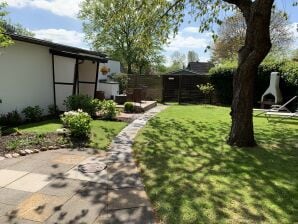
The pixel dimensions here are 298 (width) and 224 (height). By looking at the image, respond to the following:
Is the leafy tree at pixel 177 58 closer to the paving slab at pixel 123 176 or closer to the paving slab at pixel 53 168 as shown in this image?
the paving slab at pixel 123 176

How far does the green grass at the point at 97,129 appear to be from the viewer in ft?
23.7

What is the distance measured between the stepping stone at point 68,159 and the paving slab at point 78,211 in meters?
1.68

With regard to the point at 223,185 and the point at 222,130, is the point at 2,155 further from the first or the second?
the point at 222,130

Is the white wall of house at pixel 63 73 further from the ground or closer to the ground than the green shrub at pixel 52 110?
further from the ground

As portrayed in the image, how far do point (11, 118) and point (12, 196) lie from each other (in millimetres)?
5694

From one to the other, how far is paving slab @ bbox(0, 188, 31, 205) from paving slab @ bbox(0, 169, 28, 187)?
28 cm

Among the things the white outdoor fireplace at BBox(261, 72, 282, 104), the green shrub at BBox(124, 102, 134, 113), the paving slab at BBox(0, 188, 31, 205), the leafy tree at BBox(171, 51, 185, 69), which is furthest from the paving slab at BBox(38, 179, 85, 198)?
the leafy tree at BBox(171, 51, 185, 69)

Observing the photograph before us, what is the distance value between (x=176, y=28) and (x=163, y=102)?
956cm

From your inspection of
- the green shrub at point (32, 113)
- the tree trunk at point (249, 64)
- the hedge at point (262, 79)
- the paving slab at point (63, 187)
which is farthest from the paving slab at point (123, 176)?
the hedge at point (262, 79)

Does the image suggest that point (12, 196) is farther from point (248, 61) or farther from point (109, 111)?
point (109, 111)

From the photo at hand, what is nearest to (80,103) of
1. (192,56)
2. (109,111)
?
(109,111)

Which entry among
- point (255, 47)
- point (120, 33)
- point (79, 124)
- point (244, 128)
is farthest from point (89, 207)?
point (120, 33)

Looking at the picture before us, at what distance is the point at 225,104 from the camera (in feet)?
58.2

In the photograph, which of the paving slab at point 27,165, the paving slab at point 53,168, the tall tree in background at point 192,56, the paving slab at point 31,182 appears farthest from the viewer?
the tall tree in background at point 192,56
